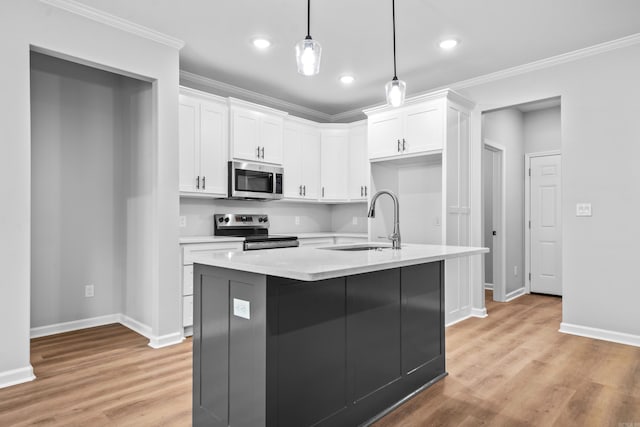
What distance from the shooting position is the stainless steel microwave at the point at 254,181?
14.0 ft

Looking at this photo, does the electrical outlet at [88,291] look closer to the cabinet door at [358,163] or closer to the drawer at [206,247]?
the drawer at [206,247]

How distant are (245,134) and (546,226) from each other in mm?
4527

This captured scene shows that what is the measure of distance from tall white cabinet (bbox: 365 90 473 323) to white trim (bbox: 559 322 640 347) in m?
0.98

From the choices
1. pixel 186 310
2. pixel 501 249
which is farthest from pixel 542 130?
pixel 186 310

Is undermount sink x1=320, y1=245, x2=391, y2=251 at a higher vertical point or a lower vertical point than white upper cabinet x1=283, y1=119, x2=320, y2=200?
lower

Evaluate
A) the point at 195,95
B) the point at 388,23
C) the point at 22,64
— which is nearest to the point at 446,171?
the point at 388,23

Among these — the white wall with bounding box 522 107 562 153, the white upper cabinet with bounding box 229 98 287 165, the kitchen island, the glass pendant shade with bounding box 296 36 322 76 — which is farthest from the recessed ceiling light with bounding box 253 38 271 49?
the white wall with bounding box 522 107 562 153

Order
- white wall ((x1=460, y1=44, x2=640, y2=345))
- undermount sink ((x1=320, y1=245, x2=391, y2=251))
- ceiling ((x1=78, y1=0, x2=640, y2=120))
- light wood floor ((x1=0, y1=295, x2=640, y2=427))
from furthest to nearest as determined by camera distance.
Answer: white wall ((x1=460, y1=44, x2=640, y2=345)) < ceiling ((x1=78, y1=0, x2=640, y2=120)) < undermount sink ((x1=320, y1=245, x2=391, y2=251)) < light wood floor ((x1=0, y1=295, x2=640, y2=427))

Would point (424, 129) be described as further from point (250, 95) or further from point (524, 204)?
point (524, 204)

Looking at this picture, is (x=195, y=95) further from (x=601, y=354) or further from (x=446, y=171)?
(x=601, y=354)

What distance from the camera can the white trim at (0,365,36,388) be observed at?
8.35 feet

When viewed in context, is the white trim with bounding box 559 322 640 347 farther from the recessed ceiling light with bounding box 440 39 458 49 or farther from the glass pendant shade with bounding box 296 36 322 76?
the glass pendant shade with bounding box 296 36 322 76

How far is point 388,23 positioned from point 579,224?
263cm

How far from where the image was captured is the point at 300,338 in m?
1.80
